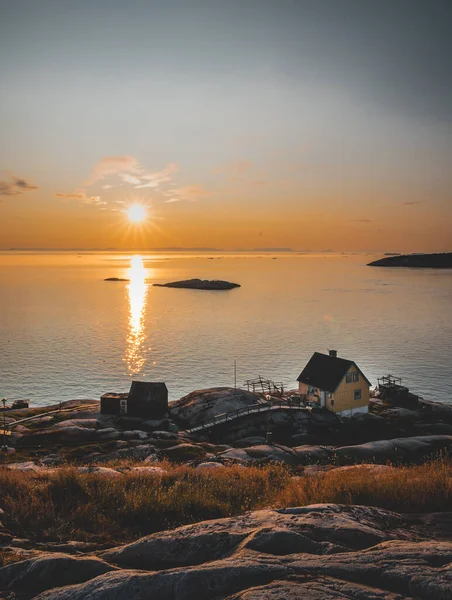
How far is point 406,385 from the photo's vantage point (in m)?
63.3

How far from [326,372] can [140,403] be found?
2325 cm

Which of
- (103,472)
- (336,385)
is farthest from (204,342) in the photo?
(103,472)

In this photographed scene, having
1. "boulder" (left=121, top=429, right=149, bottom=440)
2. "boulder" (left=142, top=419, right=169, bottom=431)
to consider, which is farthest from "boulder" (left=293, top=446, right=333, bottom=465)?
"boulder" (left=142, top=419, right=169, bottom=431)

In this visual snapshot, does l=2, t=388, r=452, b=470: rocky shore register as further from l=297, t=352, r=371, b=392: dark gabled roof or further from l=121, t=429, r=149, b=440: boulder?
l=297, t=352, r=371, b=392: dark gabled roof

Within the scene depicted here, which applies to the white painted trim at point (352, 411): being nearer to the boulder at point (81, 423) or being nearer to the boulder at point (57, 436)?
the boulder at point (81, 423)

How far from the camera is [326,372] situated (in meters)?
51.4

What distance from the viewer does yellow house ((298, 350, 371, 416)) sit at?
164 ft

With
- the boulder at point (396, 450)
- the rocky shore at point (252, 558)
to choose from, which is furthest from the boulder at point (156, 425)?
the rocky shore at point (252, 558)

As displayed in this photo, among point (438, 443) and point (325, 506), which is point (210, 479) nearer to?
point (325, 506)

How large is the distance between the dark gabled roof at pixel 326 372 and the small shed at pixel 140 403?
1826 cm

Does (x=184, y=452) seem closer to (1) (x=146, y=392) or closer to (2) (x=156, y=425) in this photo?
(2) (x=156, y=425)

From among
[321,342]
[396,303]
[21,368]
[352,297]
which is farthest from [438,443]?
[352,297]

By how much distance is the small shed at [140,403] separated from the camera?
49.8 metres

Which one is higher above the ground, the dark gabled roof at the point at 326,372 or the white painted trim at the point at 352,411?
the dark gabled roof at the point at 326,372
